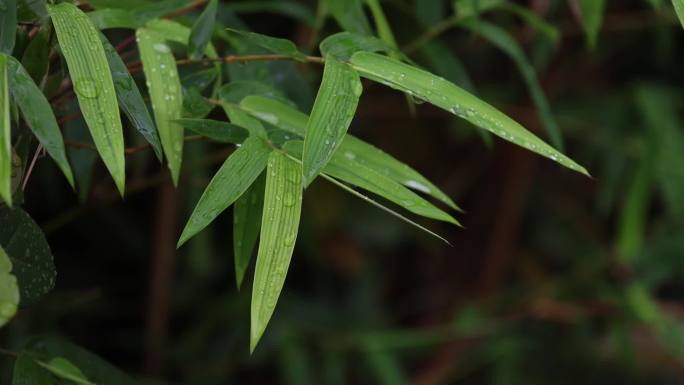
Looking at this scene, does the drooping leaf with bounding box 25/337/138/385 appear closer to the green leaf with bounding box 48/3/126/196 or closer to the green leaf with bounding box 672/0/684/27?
the green leaf with bounding box 48/3/126/196

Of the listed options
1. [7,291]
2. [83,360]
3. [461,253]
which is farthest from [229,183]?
[461,253]

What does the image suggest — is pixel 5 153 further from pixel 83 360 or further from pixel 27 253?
pixel 83 360

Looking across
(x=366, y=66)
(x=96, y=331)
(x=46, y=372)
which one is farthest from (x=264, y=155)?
(x=96, y=331)

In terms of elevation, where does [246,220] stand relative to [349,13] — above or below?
below

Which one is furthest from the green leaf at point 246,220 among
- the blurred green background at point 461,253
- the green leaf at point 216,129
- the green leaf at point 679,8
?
the blurred green background at point 461,253

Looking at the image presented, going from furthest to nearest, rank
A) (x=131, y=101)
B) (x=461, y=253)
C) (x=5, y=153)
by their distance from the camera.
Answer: (x=461, y=253) < (x=131, y=101) < (x=5, y=153)

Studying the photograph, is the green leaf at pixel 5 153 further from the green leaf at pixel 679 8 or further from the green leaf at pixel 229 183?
the green leaf at pixel 679 8
